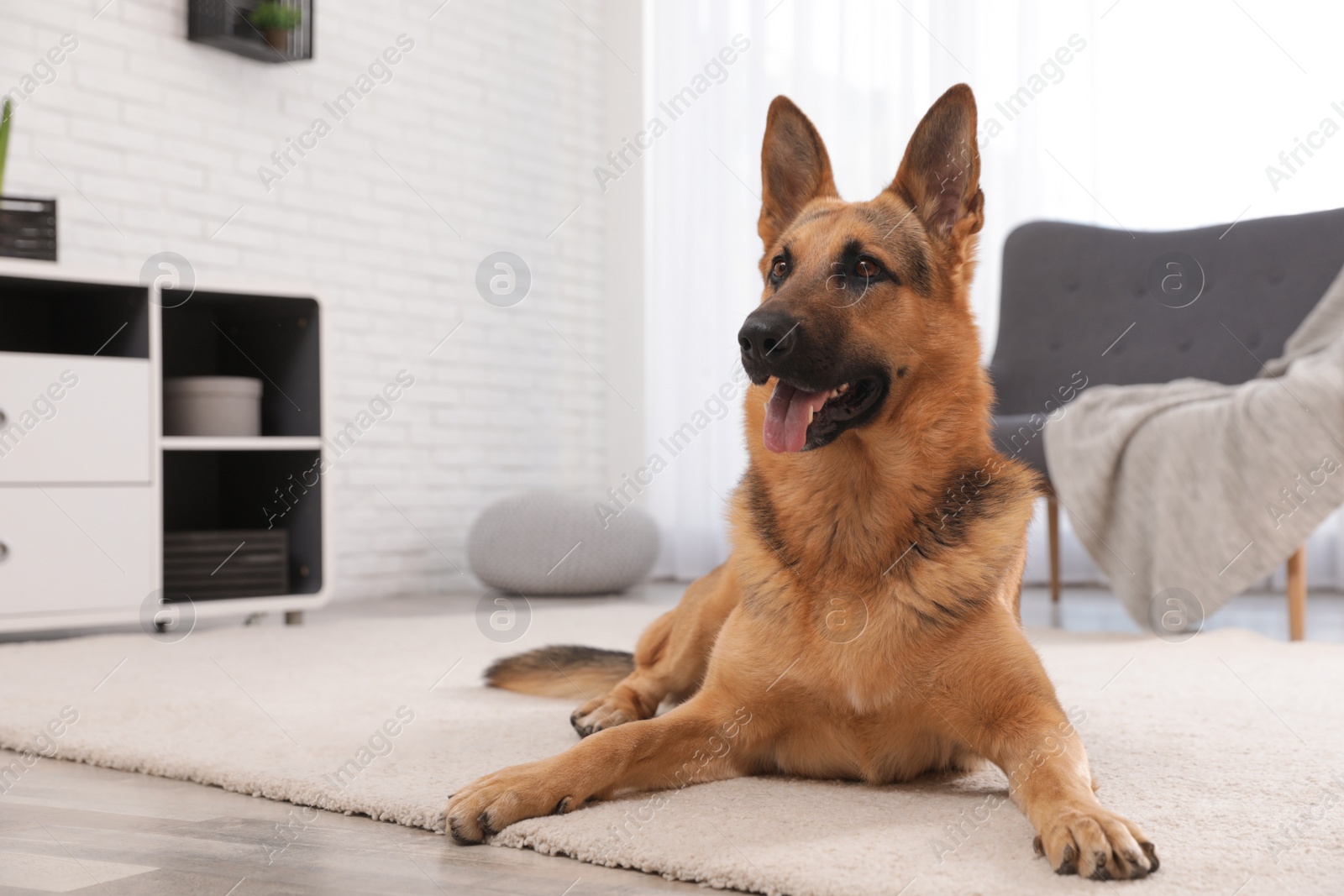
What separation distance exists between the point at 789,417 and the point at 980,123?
13.1 ft

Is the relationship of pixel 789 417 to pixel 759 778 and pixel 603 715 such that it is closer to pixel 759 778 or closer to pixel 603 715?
pixel 759 778

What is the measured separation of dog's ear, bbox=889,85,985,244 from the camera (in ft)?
5.94

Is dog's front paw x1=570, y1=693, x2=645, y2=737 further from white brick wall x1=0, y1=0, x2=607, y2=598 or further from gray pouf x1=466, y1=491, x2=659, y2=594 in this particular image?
gray pouf x1=466, y1=491, x2=659, y2=594

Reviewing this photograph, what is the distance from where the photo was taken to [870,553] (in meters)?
1.66

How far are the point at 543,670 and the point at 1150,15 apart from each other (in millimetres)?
4144

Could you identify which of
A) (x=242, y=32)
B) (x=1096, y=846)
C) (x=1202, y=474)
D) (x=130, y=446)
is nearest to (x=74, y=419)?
(x=130, y=446)

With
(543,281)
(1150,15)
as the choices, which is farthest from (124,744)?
(1150,15)

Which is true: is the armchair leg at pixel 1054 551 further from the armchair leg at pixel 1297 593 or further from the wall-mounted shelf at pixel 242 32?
the wall-mounted shelf at pixel 242 32

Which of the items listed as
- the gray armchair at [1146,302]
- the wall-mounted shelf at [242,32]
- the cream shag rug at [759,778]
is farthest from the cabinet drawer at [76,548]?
the gray armchair at [1146,302]

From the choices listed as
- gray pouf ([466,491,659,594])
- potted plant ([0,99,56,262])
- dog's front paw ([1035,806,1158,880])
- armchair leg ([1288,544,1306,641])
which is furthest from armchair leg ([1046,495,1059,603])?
potted plant ([0,99,56,262])

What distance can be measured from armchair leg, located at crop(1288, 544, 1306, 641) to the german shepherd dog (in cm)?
179

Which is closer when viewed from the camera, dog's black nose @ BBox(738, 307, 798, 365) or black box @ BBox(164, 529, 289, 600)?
dog's black nose @ BBox(738, 307, 798, 365)

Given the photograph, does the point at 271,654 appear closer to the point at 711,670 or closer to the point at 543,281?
the point at 711,670

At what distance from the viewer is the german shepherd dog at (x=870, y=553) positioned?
155 cm
